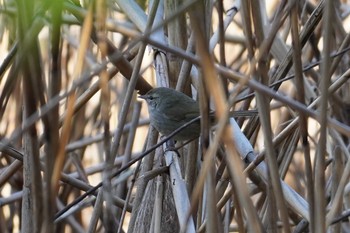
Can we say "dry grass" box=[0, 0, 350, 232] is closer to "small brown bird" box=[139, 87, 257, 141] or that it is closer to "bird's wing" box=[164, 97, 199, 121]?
"small brown bird" box=[139, 87, 257, 141]

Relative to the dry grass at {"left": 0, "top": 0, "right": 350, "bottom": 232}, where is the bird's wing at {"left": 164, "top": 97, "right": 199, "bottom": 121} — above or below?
above

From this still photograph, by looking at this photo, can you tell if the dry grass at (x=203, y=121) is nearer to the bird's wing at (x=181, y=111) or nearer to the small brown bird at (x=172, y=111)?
the small brown bird at (x=172, y=111)

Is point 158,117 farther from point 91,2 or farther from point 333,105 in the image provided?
point 91,2

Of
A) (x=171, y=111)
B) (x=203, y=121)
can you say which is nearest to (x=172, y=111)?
(x=171, y=111)

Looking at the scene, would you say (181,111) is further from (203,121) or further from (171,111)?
(203,121)

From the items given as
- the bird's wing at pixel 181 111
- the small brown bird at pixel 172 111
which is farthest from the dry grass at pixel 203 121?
the bird's wing at pixel 181 111

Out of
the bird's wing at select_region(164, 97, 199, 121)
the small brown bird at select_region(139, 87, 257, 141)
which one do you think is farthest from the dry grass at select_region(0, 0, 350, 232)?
the bird's wing at select_region(164, 97, 199, 121)

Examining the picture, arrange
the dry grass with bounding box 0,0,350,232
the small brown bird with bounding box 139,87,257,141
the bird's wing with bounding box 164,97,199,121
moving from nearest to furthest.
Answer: the dry grass with bounding box 0,0,350,232 → the small brown bird with bounding box 139,87,257,141 → the bird's wing with bounding box 164,97,199,121
